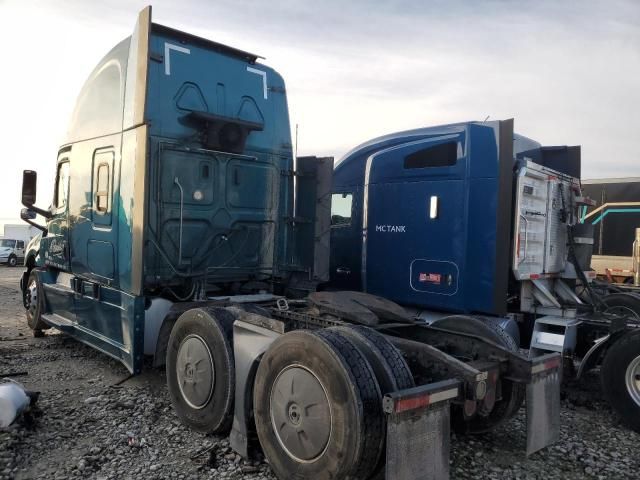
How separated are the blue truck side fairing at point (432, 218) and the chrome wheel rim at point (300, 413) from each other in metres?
3.29

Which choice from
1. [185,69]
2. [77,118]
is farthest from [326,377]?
[77,118]

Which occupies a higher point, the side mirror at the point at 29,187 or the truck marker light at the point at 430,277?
the side mirror at the point at 29,187

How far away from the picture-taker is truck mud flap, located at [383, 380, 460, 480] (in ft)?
9.25

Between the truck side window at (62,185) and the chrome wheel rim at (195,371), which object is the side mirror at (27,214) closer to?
the truck side window at (62,185)

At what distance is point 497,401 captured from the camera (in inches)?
154

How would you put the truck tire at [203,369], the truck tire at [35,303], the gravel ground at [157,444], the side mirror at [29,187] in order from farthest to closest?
the truck tire at [35,303] → the side mirror at [29,187] → the truck tire at [203,369] → the gravel ground at [157,444]

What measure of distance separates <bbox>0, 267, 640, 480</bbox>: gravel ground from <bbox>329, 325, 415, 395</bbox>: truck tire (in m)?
1.16

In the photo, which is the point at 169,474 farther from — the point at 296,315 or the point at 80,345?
the point at 80,345

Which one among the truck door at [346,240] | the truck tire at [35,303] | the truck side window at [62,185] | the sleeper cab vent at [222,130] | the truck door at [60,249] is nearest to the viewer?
the sleeper cab vent at [222,130]

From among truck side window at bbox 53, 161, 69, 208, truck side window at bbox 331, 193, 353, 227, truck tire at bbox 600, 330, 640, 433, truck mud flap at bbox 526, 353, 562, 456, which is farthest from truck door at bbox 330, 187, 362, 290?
truck mud flap at bbox 526, 353, 562, 456

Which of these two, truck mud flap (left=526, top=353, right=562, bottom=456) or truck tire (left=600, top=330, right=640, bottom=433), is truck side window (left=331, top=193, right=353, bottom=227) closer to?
truck tire (left=600, top=330, right=640, bottom=433)

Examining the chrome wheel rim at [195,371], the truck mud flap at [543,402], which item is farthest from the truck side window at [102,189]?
the truck mud flap at [543,402]

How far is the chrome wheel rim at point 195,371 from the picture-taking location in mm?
4383

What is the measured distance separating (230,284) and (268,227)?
81 cm
